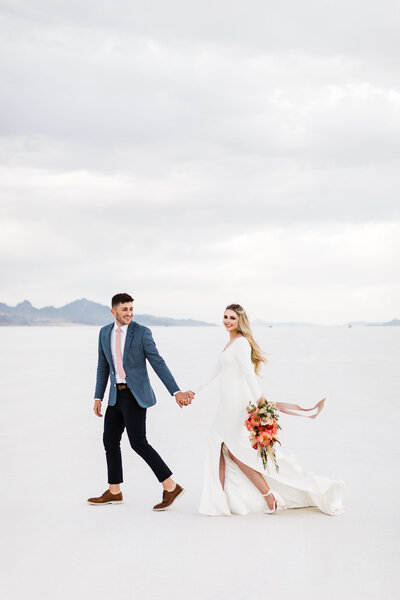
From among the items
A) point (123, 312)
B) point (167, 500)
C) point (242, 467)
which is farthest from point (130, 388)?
point (242, 467)

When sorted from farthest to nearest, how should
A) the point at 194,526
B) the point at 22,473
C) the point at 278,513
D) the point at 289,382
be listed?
the point at 289,382, the point at 22,473, the point at 278,513, the point at 194,526

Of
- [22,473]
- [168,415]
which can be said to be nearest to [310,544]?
[22,473]

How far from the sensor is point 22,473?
8.59m

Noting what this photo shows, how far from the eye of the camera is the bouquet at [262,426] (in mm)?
6305

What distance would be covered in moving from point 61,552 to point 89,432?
253 inches

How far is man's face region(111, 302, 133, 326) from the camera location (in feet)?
21.9

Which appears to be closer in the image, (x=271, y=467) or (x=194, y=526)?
(x=194, y=526)

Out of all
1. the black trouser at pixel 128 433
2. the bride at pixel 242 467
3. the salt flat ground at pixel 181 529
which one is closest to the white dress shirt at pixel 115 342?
the black trouser at pixel 128 433

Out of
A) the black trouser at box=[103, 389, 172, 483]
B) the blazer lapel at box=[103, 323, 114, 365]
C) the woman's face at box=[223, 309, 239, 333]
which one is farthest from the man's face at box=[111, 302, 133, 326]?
the woman's face at box=[223, 309, 239, 333]

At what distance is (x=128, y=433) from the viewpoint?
6.79 metres

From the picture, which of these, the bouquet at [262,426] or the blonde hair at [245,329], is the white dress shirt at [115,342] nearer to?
the blonde hair at [245,329]

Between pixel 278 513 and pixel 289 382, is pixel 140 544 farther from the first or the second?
pixel 289 382

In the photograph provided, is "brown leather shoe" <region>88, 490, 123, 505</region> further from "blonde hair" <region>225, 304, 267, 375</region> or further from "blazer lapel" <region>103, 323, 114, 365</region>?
"blonde hair" <region>225, 304, 267, 375</region>

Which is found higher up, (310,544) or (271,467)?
(271,467)
